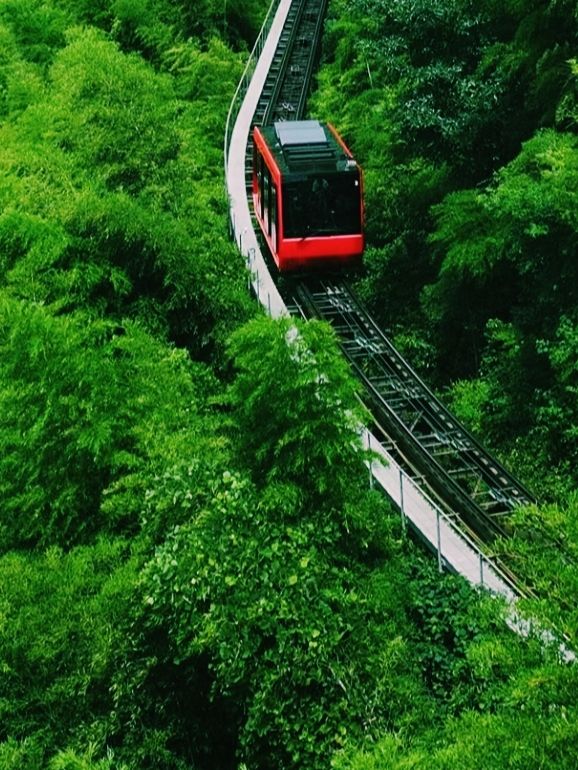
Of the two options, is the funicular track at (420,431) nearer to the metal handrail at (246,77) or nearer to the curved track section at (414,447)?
the curved track section at (414,447)

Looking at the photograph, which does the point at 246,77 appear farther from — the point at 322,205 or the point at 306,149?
the point at 322,205

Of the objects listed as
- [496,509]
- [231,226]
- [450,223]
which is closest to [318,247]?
[450,223]

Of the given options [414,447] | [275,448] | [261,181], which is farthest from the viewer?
[261,181]

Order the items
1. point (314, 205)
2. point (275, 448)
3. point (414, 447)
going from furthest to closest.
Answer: point (314, 205)
point (414, 447)
point (275, 448)

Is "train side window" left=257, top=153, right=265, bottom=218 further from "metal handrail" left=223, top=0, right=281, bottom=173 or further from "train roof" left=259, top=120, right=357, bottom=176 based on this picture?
"metal handrail" left=223, top=0, right=281, bottom=173

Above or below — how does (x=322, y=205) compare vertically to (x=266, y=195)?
above

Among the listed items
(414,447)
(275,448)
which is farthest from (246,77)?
(275,448)

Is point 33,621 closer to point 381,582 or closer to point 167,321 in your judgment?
point 381,582

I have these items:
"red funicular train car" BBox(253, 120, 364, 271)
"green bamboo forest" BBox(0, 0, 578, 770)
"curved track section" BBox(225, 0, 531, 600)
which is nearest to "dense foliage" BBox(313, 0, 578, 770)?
"green bamboo forest" BBox(0, 0, 578, 770)
